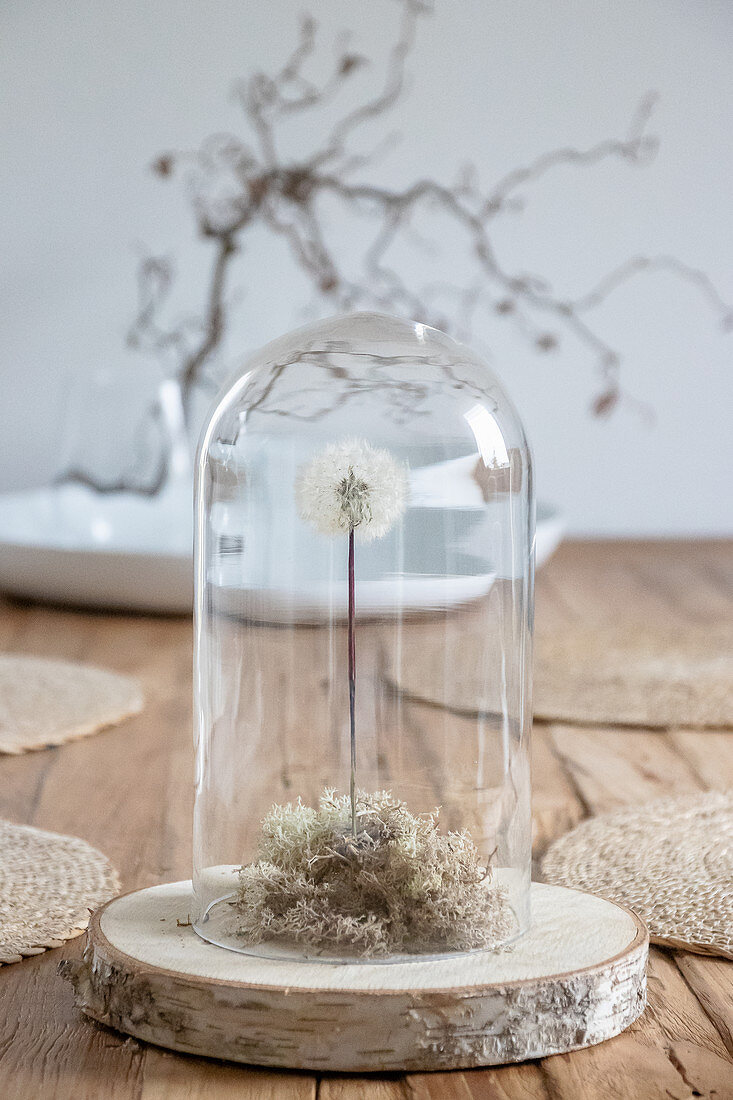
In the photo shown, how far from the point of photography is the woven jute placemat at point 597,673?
0.79 meters

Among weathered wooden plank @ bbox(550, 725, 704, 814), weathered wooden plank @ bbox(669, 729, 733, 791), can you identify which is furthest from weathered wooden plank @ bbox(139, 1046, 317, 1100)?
weathered wooden plank @ bbox(669, 729, 733, 791)

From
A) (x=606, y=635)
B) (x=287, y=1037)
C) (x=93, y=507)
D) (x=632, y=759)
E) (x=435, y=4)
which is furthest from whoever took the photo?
(x=435, y=4)

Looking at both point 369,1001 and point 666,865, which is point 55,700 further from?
point 369,1001

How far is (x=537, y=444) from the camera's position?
3.24 meters

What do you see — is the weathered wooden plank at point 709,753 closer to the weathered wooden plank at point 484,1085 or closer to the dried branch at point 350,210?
the weathered wooden plank at point 484,1085

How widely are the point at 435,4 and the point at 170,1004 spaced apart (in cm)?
295

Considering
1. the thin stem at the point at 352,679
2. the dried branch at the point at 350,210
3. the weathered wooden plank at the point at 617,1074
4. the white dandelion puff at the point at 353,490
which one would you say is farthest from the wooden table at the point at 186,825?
the dried branch at the point at 350,210

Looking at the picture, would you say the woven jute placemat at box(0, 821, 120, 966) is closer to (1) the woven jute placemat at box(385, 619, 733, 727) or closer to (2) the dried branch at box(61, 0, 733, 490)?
(1) the woven jute placemat at box(385, 619, 733, 727)

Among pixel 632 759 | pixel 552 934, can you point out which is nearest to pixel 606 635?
pixel 632 759

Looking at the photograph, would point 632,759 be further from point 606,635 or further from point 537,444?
A: point 537,444

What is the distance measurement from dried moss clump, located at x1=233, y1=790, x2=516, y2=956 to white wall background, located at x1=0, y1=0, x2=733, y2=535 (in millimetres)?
2567

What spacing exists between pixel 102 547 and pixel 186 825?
110 centimetres

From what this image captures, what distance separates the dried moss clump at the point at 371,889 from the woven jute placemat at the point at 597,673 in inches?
3.8

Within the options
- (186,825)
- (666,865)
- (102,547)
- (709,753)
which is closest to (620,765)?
(709,753)
